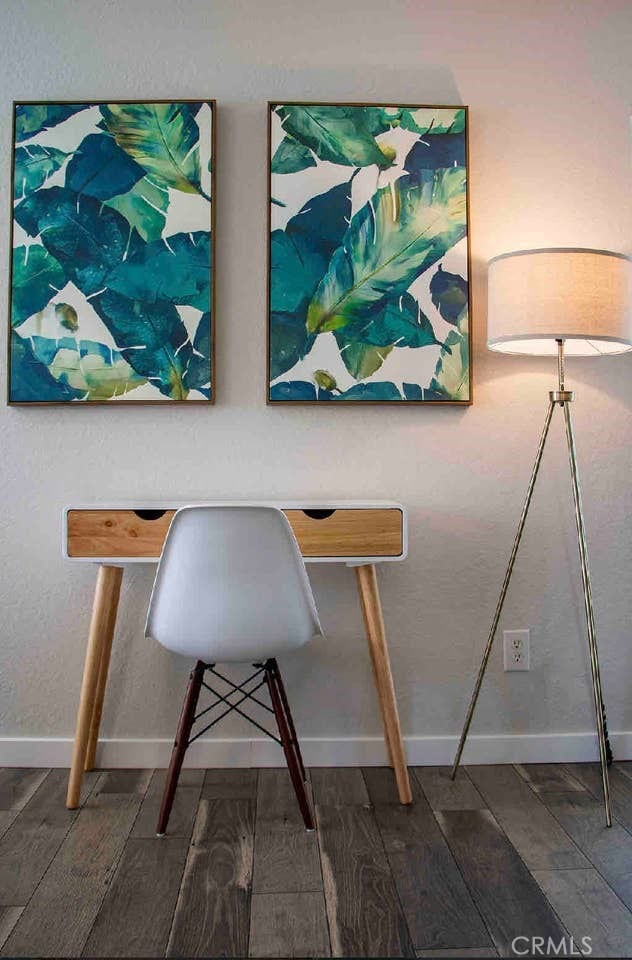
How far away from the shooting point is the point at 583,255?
6.98 ft

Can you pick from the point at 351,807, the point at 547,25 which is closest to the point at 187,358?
the point at 351,807

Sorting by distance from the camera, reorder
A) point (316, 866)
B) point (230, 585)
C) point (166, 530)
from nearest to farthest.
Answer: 1. point (316, 866)
2. point (230, 585)
3. point (166, 530)

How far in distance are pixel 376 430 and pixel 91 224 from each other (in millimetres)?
1108

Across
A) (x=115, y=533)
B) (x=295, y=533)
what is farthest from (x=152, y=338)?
(x=295, y=533)

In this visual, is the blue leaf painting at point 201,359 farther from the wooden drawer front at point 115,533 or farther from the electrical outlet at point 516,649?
the electrical outlet at point 516,649

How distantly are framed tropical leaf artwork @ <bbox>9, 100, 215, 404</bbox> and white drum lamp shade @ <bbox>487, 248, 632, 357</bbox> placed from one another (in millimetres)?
993

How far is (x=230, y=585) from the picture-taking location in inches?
74.5

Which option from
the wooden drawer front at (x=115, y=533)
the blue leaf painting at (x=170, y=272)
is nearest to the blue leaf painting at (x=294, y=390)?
the blue leaf painting at (x=170, y=272)

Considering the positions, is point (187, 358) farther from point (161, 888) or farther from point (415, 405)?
point (161, 888)

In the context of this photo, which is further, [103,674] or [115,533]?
[103,674]

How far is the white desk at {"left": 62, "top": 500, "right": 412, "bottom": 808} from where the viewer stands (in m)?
2.08

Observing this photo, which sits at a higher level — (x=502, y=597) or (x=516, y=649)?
(x=502, y=597)
